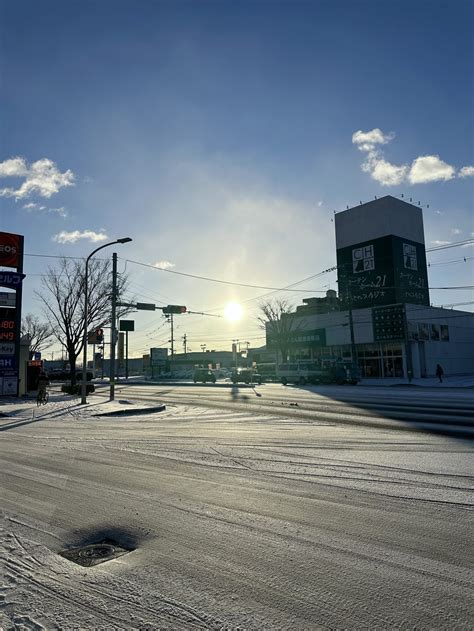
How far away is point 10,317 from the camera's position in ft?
83.9

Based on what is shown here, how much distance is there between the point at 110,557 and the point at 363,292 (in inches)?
2154

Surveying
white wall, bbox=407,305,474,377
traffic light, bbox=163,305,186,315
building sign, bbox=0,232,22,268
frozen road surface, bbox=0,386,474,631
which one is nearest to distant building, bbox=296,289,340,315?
white wall, bbox=407,305,474,377

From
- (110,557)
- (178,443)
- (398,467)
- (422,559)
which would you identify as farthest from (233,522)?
(178,443)

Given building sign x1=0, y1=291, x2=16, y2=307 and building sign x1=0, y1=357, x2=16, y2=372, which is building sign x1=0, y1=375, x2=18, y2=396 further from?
building sign x1=0, y1=291, x2=16, y2=307

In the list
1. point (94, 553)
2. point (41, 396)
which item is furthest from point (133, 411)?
point (94, 553)

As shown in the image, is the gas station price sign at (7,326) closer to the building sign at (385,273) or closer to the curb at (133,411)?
the curb at (133,411)

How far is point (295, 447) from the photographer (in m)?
9.57

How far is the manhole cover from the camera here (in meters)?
4.10

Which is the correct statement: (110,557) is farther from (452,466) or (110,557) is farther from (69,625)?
(452,466)

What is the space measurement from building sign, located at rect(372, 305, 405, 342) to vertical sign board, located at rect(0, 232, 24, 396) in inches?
1469

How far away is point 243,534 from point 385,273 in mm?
53778

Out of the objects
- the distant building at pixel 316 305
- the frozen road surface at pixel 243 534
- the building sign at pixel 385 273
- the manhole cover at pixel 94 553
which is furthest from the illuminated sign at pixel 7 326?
the distant building at pixel 316 305

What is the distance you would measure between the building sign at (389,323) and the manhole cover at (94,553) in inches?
1858

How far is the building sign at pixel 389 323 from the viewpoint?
48.1 metres
